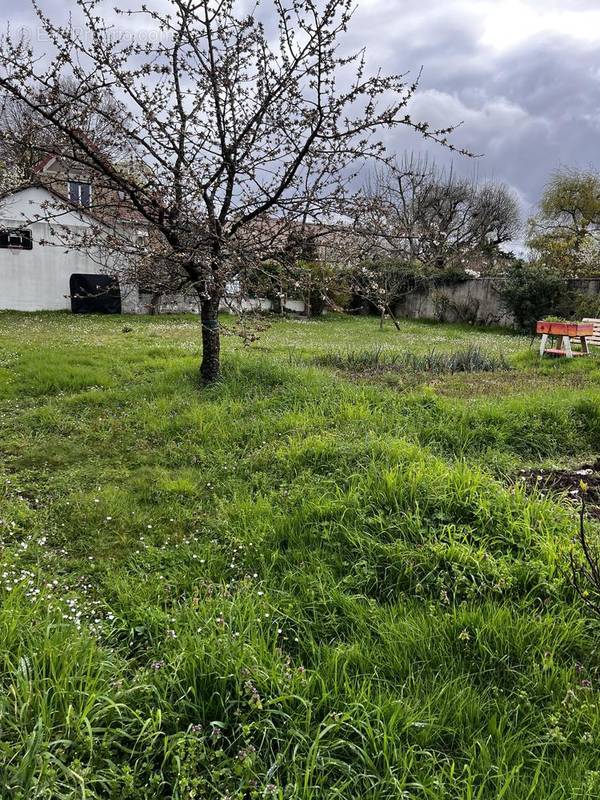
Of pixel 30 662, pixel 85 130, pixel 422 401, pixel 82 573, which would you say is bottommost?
pixel 82 573

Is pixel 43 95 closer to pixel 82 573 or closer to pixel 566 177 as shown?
pixel 82 573

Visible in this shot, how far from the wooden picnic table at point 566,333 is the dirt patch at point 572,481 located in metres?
5.24

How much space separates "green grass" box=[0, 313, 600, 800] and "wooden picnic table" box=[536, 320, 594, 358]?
409 cm

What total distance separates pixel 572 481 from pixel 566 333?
5.86 m

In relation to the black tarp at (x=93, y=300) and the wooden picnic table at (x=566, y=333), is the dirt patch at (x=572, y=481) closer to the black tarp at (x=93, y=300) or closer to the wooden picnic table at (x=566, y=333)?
the wooden picnic table at (x=566, y=333)

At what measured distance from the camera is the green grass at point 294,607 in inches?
58.7

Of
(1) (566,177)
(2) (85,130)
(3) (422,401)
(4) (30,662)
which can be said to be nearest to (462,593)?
(4) (30,662)

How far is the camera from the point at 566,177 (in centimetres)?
2562

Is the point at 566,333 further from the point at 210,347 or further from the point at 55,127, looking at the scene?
the point at 55,127

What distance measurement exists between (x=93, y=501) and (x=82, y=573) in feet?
2.75

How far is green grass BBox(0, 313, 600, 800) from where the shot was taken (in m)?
1.49

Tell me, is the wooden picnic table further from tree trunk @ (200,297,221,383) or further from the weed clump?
tree trunk @ (200,297,221,383)

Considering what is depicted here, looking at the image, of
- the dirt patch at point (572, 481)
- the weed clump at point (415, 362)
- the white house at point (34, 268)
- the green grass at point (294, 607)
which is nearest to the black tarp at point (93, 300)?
the white house at point (34, 268)

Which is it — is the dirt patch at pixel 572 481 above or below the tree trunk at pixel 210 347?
below
